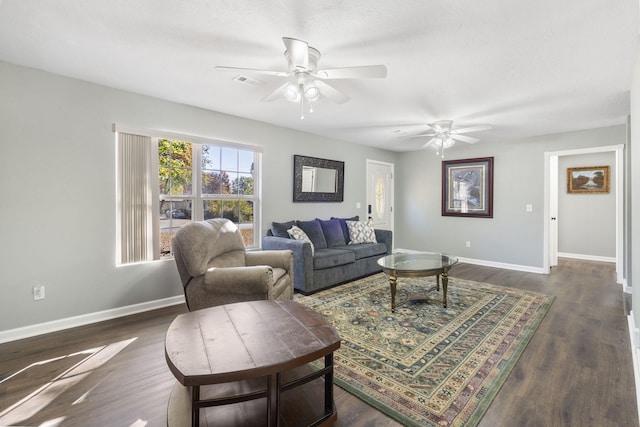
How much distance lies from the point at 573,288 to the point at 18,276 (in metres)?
6.28

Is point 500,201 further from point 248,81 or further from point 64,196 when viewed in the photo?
point 64,196

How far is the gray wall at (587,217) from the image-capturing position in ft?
19.1

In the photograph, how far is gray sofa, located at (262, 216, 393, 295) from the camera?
3812 mm

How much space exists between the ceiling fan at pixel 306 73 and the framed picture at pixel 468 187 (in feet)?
13.4

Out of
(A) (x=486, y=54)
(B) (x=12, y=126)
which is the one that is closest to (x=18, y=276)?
(B) (x=12, y=126)

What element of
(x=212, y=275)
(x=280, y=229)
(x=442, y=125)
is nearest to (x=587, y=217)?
(x=442, y=125)

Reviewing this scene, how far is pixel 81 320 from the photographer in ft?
9.48

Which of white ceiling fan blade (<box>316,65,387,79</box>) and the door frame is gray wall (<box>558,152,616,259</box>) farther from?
white ceiling fan blade (<box>316,65,387,79</box>)

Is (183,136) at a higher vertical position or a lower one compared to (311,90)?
lower

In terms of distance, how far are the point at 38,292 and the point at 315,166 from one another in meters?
3.70

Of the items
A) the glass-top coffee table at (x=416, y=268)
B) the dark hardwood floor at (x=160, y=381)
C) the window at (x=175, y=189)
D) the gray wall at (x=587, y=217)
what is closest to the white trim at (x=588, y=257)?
the gray wall at (x=587, y=217)

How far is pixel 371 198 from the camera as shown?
20.6 feet

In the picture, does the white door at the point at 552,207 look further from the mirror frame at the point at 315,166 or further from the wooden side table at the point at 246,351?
the wooden side table at the point at 246,351

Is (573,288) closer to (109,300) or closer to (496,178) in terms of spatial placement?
(496,178)
